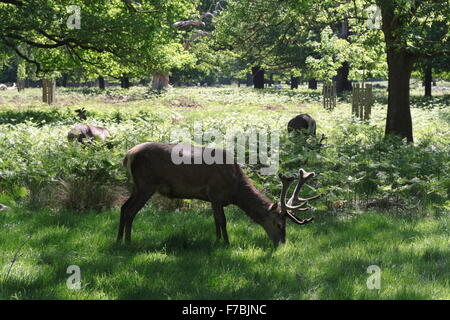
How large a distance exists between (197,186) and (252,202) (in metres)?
0.77

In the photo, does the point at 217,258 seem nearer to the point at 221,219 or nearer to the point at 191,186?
the point at 221,219

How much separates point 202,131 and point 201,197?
766 cm

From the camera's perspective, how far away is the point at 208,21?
56.1 m

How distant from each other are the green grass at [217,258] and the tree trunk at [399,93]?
7.34m

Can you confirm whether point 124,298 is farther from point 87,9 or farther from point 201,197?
point 87,9

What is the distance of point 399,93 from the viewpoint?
15039 mm

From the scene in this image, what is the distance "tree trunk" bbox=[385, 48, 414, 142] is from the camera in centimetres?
1480

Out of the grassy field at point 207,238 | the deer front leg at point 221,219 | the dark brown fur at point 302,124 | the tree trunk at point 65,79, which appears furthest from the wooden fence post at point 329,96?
the tree trunk at point 65,79

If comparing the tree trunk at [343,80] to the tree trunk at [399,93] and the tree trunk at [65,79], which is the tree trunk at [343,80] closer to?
the tree trunk at [399,93]

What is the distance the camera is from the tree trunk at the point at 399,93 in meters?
14.8

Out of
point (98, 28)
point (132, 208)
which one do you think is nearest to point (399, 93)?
point (132, 208)

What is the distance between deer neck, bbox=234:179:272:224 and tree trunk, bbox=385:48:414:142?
9.13 metres
